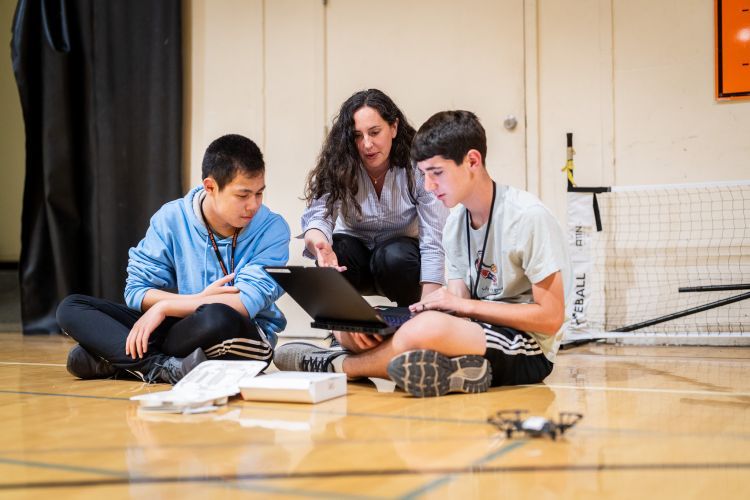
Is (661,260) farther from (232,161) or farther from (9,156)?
(9,156)

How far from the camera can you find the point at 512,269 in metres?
1.97

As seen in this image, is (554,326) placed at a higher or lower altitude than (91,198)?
lower

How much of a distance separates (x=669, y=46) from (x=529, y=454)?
2.93 m

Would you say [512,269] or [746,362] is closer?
[512,269]

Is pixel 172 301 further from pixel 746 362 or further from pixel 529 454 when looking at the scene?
pixel 746 362

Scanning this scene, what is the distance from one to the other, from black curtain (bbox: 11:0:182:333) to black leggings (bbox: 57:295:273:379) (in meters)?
2.20

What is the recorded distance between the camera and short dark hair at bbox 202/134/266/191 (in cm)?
220

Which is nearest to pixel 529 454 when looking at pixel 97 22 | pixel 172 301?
pixel 172 301

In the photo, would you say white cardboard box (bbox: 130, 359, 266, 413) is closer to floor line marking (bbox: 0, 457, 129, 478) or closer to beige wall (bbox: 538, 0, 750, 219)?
floor line marking (bbox: 0, 457, 129, 478)

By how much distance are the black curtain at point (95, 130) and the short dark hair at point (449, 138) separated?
269cm

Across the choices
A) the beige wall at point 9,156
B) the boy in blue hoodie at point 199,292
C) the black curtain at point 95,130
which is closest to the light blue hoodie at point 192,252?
the boy in blue hoodie at point 199,292

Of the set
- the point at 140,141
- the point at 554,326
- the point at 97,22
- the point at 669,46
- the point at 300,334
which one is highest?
the point at 97,22

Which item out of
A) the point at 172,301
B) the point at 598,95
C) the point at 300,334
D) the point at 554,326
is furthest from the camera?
the point at 300,334

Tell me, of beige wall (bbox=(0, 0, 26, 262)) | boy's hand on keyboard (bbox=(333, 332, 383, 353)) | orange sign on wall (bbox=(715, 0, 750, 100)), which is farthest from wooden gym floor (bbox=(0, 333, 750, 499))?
beige wall (bbox=(0, 0, 26, 262))
